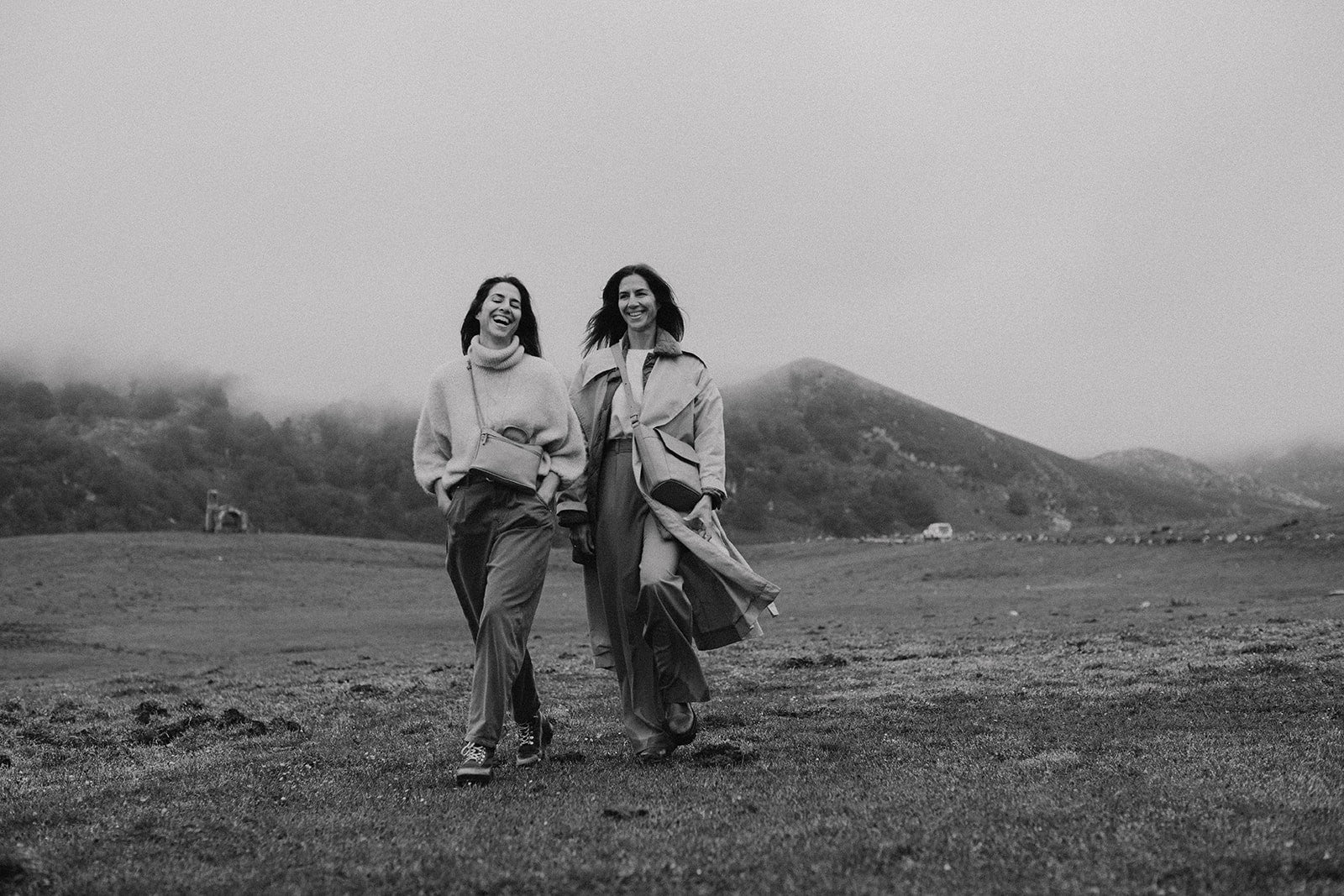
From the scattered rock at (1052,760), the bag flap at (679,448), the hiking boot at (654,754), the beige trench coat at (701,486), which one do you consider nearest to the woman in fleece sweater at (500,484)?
the beige trench coat at (701,486)

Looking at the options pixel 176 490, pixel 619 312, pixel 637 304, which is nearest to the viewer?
pixel 637 304

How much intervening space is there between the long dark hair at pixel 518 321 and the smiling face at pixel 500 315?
0.05 m

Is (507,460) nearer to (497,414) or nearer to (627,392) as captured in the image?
(497,414)

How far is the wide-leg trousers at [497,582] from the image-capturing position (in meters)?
7.11

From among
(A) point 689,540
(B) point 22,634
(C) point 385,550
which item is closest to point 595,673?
(A) point 689,540

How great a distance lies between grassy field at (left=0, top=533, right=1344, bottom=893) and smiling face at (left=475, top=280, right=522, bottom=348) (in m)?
3.23

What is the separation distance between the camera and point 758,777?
6.59m

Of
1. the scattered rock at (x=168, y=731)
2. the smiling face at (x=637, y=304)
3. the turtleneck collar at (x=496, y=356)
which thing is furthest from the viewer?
the scattered rock at (x=168, y=731)

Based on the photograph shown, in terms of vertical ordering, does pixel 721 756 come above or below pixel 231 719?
above

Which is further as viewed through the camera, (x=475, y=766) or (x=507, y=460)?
(x=507, y=460)

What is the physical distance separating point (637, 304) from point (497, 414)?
1.51 meters

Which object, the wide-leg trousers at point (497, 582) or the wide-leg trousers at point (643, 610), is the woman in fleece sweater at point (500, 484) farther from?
the wide-leg trousers at point (643, 610)

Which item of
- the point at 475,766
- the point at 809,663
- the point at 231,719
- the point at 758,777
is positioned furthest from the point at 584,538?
the point at 809,663

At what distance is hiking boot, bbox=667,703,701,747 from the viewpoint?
7.73 meters
